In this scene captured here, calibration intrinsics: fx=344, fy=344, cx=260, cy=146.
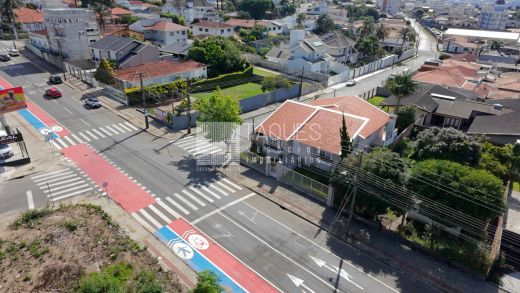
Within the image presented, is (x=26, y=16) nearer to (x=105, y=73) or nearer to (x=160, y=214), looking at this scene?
(x=105, y=73)

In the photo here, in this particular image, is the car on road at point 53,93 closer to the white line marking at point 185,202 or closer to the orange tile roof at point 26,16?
the white line marking at point 185,202

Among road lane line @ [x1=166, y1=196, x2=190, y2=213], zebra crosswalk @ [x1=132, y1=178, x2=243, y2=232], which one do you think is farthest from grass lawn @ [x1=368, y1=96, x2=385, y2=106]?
road lane line @ [x1=166, y1=196, x2=190, y2=213]

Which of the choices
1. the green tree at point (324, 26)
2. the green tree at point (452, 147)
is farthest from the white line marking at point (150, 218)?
the green tree at point (324, 26)

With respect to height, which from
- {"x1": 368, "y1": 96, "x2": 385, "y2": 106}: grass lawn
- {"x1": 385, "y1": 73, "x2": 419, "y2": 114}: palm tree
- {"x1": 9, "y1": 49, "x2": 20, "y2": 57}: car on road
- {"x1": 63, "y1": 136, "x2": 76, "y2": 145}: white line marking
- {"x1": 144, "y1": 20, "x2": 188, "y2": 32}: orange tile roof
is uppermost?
{"x1": 144, "y1": 20, "x2": 188, "y2": 32}: orange tile roof

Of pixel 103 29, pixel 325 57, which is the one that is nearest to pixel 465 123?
pixel 325 57

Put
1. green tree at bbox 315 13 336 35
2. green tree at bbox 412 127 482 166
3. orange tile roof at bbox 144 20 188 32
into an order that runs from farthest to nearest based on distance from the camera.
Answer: green tree at bbox 315 13 336 35
orange tile roof at bbox 144 20 188 32
green tree at bbox 412 127 482 166

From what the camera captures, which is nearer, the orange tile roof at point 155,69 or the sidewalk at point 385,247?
the sidewalk at point 385,247

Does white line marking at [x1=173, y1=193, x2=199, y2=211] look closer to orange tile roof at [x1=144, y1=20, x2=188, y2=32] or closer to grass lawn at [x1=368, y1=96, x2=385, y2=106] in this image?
grass lawn at [x1=368, y1=96, x2=385, y2=106]
